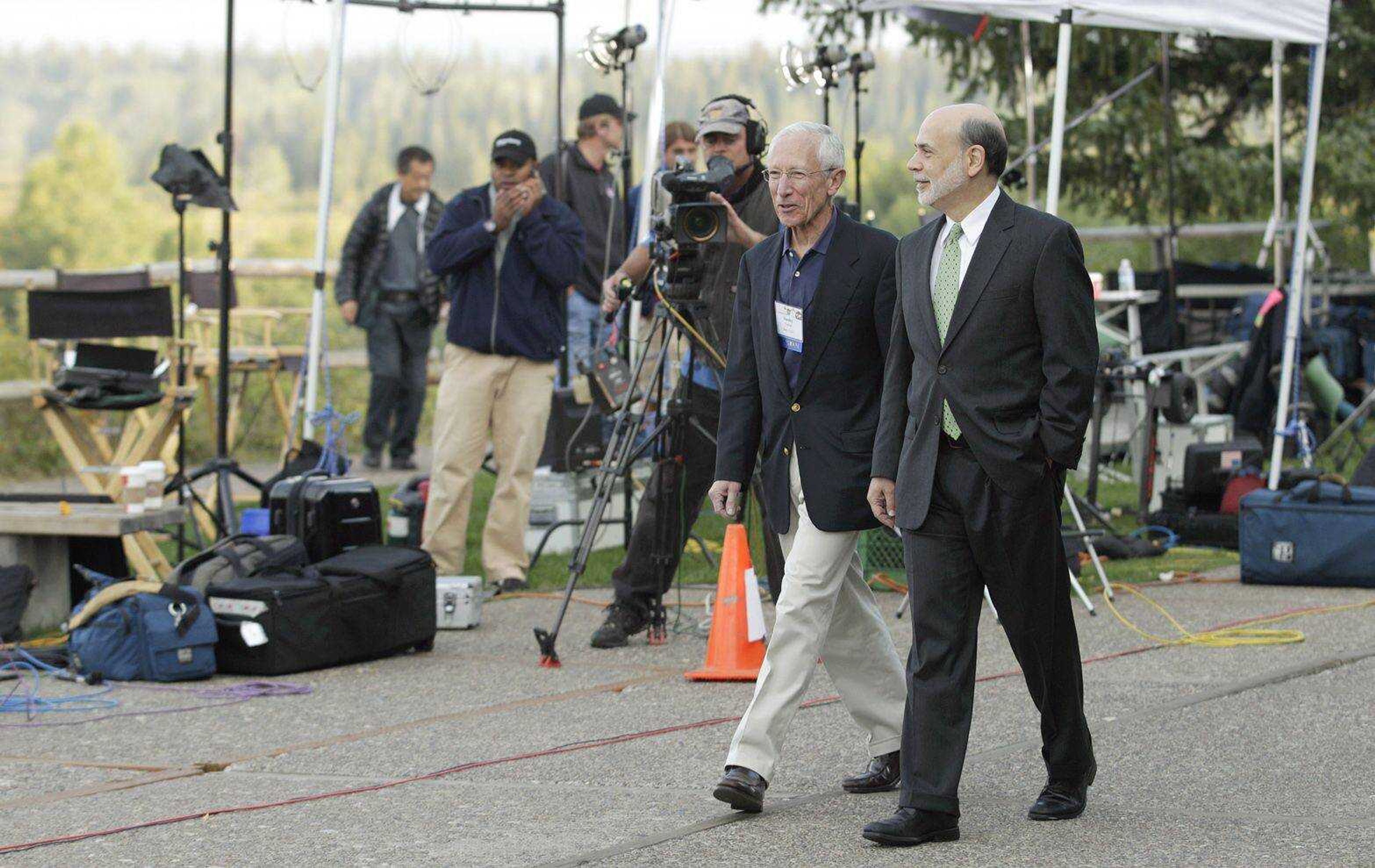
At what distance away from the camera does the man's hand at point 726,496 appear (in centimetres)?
518

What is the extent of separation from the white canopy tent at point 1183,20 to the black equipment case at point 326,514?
3.31m

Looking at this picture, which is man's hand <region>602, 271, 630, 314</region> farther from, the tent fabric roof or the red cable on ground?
the tent fabric roof

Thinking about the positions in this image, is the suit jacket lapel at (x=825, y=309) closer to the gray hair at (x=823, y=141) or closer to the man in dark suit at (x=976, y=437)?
the gray hair at (x=823, y=141)

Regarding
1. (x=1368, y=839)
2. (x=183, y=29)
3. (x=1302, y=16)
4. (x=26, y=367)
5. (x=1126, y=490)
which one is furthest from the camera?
(x=183, y=29)

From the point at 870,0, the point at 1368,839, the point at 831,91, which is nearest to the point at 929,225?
the point at 1368,839

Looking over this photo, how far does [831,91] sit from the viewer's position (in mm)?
10586

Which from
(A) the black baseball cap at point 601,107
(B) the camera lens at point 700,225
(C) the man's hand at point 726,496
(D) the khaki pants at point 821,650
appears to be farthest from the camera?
(A) the black baseball cap at point 601,107

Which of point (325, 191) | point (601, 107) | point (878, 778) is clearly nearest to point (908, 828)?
point (878, 778)

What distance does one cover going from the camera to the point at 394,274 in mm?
12953

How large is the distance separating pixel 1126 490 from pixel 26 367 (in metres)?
10.2

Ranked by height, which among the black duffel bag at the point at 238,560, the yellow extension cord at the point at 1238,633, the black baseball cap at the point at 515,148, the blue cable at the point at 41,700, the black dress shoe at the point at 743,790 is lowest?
the blue cable at the point at 41,700

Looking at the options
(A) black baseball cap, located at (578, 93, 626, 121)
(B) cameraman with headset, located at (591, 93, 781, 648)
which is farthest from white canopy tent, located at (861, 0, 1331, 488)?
(A) black baseball cap, located at (578, 93, 626, 121)

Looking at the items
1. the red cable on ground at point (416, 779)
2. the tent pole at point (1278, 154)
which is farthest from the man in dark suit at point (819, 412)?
the tent pole at point (1278, 154)

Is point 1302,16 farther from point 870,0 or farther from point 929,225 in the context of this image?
point 929,225
